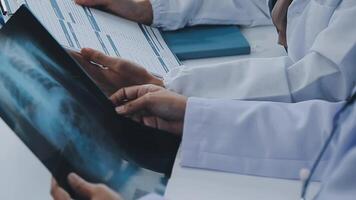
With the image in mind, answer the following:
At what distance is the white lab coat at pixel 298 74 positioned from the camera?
746 millimetres

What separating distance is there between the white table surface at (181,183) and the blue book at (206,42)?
0.34 metres

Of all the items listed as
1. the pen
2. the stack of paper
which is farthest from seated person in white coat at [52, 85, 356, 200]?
the pen

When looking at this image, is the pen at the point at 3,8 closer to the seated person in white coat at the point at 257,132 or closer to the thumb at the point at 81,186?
the seated person in white coat at the point at 257,132

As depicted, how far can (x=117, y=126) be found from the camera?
64 centimetres

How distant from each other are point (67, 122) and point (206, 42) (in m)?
0.43

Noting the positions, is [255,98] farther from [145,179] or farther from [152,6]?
[152,6]

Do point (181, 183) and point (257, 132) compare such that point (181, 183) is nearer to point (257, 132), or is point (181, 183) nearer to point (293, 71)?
point (257, 132)

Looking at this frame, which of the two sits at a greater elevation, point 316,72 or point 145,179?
point 145,179

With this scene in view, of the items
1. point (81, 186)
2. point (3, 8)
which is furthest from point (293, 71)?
point (3, 8)

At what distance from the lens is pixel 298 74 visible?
2.57 feet

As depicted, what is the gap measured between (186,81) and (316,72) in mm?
210

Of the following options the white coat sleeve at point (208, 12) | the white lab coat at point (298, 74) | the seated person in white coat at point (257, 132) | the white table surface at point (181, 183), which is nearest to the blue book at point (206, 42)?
the white coat sleeve at point (208, 12)

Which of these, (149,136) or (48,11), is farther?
(48,11)

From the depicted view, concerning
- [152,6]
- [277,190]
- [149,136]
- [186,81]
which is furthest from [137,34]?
[277,190]
